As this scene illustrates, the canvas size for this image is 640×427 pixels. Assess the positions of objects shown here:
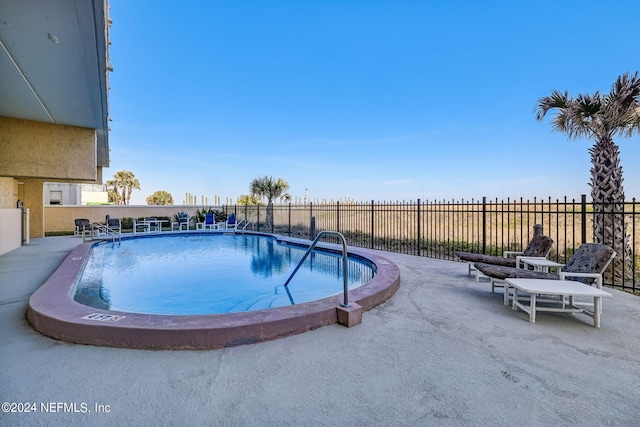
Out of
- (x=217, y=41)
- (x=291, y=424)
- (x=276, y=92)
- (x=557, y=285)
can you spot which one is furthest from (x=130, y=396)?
(x=276, y=92)

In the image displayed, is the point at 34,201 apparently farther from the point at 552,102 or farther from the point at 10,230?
the point at 552,102

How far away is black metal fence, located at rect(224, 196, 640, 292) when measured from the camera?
239 inches

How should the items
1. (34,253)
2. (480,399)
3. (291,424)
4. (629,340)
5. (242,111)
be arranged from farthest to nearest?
(242,111), (34,253), (629,340), (480,399), (291,424)

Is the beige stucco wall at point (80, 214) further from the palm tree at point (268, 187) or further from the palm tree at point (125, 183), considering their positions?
the palm tree at point (125, 183)

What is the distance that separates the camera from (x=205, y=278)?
6750 millimetres

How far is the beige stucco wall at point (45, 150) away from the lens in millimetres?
6309

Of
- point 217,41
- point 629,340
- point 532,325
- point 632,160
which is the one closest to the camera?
point 629,340

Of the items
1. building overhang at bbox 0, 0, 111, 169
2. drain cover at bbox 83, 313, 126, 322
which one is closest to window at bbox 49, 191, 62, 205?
building overhang at bbox 0, 0, 111, 169

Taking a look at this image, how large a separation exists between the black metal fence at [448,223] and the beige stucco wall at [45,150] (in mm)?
7262

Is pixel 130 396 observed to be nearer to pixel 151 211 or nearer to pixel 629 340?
pixel 629 340

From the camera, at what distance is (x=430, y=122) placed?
15.6m

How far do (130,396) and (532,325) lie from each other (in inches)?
156

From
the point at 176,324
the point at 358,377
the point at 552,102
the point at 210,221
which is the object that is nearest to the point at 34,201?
the point at 210,221

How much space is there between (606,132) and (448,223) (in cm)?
408
